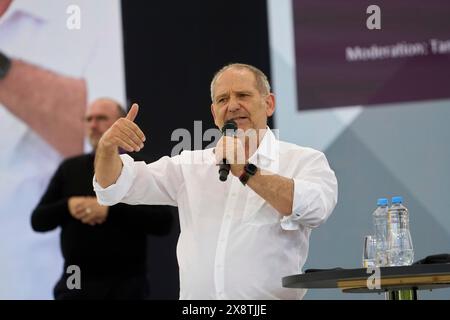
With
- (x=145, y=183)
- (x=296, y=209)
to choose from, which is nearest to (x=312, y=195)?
(x=296, y=209)

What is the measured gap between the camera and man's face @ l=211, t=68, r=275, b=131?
2904 mm

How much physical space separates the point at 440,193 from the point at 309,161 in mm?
2090

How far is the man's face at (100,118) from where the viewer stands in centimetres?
462

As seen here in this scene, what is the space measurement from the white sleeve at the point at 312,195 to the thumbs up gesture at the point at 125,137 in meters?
0.55

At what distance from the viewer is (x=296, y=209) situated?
2666mm

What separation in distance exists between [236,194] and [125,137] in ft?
1.46

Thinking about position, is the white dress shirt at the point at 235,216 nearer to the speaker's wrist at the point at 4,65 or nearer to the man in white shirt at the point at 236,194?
the man in white shirt at the point at 236,194

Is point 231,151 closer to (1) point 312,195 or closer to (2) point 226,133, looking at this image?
(2) point 226,133

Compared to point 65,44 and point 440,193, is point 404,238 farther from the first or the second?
point 65,44

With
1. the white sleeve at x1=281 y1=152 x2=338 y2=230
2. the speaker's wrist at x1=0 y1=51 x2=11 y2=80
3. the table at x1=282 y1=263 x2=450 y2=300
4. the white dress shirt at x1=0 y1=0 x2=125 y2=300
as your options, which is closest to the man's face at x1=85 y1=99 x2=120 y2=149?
the white dress shirt at x1=0 y1=0 x2=125 y2=300

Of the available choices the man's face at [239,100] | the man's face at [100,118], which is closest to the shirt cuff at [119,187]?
the man's face at [239,100]

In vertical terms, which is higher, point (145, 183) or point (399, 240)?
point (145, 183)

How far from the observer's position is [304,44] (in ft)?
16.0
